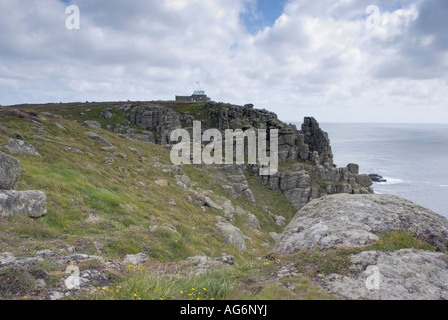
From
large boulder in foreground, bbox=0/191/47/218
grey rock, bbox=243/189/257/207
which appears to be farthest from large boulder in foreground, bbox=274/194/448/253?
grey rock, bbox=243/189/257/207

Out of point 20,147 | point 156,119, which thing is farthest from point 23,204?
point 156,119

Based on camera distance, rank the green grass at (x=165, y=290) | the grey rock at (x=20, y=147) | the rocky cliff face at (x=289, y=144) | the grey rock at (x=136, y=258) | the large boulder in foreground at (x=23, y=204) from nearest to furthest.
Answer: the green grass at (x=165, y=290), the grey rock at (x=136, y=258), the large boulder in foreground at (x=23, y=204), the grey rock at (x=20, y=147), the rocky cliff face at (x=289, y=144)

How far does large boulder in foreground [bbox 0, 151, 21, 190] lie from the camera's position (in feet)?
42.1

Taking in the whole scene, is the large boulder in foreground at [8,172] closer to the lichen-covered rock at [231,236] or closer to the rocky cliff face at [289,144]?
the lichen-covered rock at [231,236]

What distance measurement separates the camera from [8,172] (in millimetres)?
13094

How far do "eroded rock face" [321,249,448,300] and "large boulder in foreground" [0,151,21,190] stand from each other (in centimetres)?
1588

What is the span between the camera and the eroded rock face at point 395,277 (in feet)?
22.7

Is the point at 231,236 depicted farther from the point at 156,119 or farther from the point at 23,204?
the point at 156,119

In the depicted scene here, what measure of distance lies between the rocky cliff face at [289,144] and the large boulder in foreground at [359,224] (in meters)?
48.6

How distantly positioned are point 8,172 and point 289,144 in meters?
69.9

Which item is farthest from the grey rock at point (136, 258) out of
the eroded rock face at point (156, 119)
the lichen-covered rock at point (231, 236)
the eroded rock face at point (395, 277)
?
the eroded rock face at point (156, 119)
